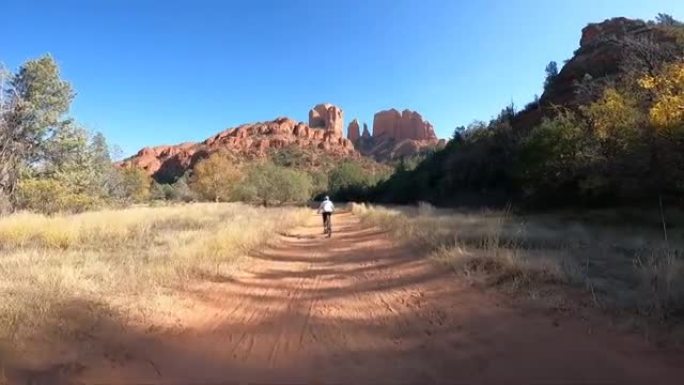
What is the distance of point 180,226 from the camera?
723 inches

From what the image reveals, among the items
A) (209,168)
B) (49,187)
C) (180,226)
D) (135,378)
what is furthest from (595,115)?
(209,168)

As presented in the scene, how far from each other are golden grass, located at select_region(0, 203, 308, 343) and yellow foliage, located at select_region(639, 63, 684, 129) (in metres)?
13.1

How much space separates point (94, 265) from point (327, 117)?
177065 millimetres

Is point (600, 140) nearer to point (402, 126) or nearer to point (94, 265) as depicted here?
point (94, 265)

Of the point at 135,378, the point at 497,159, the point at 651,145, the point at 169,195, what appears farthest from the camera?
the point at 169,195

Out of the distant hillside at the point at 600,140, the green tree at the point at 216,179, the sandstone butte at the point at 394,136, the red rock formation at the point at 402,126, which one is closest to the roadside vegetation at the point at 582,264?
the distant hillside at the point at 600,140

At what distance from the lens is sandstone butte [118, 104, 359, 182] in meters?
137

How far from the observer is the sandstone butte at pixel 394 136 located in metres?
160

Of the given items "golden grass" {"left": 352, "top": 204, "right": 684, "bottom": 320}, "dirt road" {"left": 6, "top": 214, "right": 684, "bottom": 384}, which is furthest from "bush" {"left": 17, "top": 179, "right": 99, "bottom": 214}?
"dirt road" {"left": 6, "top": 214, "right": 684, "bottom": 384}

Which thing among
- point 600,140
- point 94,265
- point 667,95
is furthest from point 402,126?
point 94,265

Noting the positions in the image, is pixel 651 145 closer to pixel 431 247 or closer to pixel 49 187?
pixel 431 247

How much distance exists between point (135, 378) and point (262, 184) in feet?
196

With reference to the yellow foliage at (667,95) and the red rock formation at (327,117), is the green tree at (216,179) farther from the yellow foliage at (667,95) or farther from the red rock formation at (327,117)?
the red rock formation at (327,117)

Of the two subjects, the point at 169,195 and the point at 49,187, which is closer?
the point at 49,187
